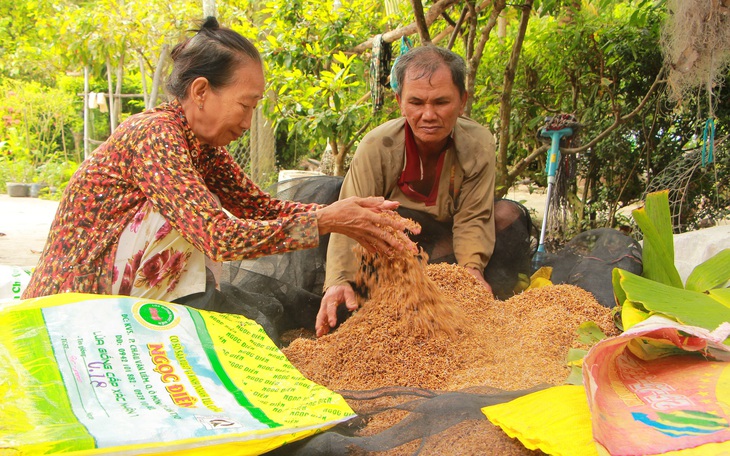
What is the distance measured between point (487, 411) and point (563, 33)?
Result: 11.5 feet

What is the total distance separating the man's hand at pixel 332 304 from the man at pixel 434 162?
0.32 feet

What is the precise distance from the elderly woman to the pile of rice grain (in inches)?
7.6

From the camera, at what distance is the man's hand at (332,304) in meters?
2.25

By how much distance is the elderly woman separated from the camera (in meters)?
1.77

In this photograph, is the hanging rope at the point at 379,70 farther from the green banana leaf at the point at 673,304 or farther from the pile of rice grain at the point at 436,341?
the green banana leaf at the point at 673,304

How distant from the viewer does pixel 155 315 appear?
5.49ft

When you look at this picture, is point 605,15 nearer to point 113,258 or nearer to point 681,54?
point 681,54

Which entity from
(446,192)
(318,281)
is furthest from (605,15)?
(318,281)

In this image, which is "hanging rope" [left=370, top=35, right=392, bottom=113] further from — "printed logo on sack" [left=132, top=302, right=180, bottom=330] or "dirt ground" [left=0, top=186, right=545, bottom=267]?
"printed logo on sack" [left=132, top=302, right=180, bottom=330]

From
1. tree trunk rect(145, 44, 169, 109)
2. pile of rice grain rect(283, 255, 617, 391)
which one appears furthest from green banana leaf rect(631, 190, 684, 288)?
tree trunk rect(145, 44, 169, 109)

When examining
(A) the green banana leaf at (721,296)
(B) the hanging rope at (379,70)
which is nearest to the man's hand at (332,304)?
(A) the green banana leaf at (721,296)

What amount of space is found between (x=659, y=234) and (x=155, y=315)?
63.4 inches

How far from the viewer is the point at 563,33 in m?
4.22

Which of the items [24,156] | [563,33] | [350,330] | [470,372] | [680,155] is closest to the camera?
[470,372]
